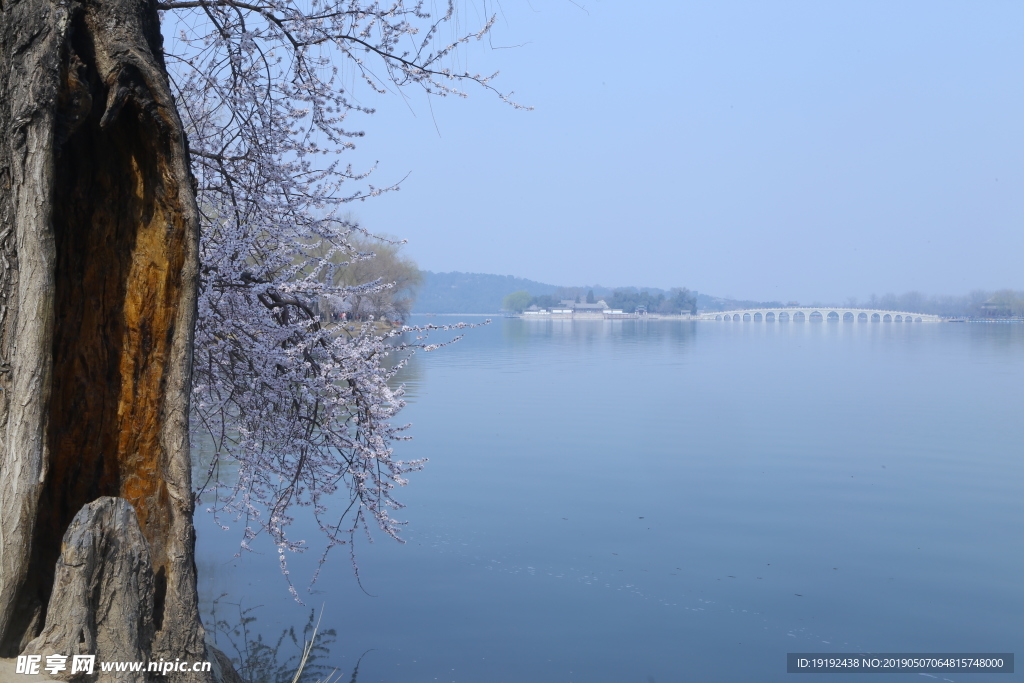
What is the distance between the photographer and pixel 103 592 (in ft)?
10.1

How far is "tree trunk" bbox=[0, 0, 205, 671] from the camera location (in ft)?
9.91

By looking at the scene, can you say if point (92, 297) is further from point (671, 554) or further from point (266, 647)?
point (671, 554)

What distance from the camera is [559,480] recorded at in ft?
42.1

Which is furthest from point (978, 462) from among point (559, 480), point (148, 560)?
point (148, 560)

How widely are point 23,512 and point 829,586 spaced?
756 cm

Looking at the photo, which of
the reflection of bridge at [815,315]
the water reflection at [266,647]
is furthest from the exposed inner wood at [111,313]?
the reflection of bridge at [815,315]

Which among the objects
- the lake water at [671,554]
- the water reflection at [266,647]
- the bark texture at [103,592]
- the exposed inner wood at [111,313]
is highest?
the exposed inner wood at [111,313]

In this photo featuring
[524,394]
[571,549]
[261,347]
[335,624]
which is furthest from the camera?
[524,394]

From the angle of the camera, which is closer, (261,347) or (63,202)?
(63,202)

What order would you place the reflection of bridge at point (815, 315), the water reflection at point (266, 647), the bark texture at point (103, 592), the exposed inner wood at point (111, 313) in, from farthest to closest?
1. the reflection of bridge at point (815, 315)
2. the water reflection at point (266, 647)
3. the exposed inner wood at point (111, 313)
4. the bark texture at point (103, 592)

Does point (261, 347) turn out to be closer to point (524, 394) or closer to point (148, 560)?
point (148, 560)

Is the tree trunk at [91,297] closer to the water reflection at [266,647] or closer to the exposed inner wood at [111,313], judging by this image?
the exposed inner wood at [111,313]

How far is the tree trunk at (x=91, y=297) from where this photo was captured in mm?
3021

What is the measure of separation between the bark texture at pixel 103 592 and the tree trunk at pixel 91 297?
153mm
